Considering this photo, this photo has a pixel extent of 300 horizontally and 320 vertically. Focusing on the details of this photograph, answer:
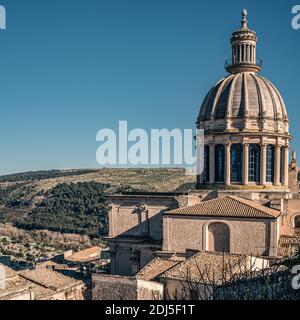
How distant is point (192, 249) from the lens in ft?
75.3

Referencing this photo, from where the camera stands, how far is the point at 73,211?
84500 mm

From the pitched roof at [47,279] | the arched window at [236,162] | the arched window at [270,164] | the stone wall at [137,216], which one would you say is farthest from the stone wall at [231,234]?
the arched window at [270,164]

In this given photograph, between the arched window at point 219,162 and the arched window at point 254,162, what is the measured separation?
180 centimetres

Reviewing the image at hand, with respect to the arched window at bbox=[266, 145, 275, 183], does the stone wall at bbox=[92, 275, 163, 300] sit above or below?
below

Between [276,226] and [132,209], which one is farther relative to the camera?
[132,209]

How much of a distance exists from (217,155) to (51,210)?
62173 mm

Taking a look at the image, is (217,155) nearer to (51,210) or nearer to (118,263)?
(118,263)

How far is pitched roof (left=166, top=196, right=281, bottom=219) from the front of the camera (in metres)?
22.1

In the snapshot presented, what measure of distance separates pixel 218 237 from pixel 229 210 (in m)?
1.52

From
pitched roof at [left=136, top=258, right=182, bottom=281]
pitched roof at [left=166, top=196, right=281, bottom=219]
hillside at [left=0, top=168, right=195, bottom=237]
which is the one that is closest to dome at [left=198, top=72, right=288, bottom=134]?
pitched roof at [left=166, top=196, right=281, bottom=219]

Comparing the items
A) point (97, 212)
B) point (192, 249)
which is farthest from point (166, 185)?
point (192, 249)

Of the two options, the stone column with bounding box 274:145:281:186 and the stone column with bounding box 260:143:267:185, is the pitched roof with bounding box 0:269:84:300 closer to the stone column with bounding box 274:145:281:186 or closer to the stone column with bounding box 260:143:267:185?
the stone column with bounding box 260:143:267:185

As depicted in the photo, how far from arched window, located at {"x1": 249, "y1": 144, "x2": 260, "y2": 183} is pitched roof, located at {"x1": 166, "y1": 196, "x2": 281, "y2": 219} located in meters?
4.93

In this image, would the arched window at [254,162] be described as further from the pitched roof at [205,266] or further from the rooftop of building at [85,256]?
the rooftop of building at [85,256]
